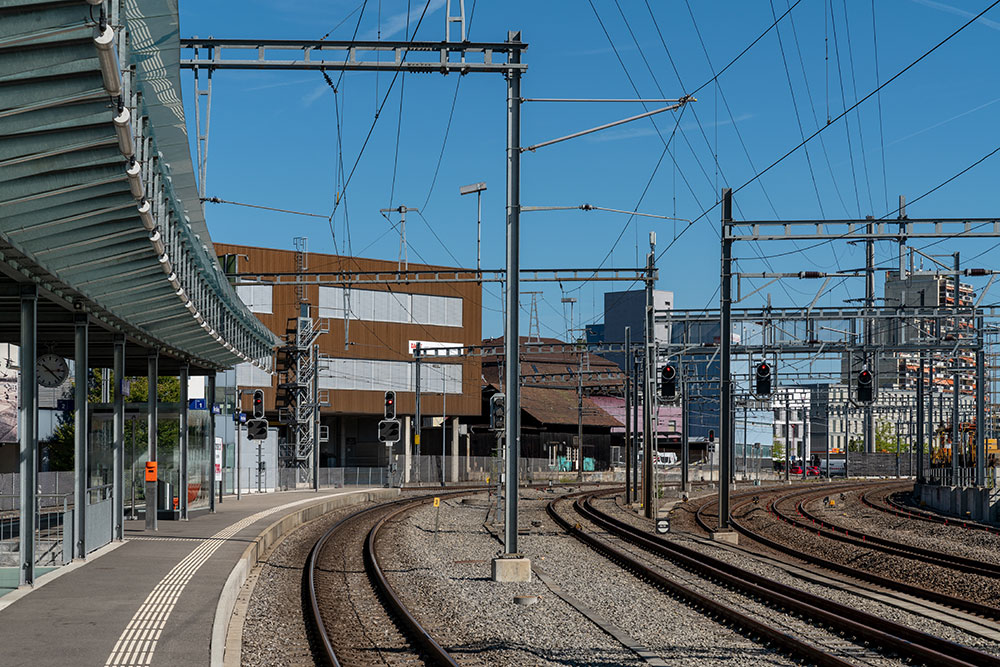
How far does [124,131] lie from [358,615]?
820 cm

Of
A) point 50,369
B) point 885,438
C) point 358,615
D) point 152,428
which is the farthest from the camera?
point 885,438

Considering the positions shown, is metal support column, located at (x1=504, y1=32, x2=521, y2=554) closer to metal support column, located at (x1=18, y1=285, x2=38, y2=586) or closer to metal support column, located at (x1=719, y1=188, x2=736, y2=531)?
metal support column, located at (x1=18, y1=285, x2=38, y2=586)

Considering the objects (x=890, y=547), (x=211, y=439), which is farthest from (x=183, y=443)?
(x=890, y=547)

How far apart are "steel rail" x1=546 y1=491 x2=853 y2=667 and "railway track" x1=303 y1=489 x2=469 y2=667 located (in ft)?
12.2

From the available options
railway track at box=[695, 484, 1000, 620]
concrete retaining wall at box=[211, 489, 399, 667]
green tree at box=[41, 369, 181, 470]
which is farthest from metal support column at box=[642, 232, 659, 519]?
green tree at box=[41, 369, 181, 470]

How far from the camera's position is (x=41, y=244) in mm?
14844

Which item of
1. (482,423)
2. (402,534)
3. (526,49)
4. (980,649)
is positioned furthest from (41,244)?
(482,423)

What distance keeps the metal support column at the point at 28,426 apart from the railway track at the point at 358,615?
3.85 metres

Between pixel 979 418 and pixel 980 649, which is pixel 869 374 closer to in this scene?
pixel 979 418

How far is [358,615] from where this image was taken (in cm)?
1681

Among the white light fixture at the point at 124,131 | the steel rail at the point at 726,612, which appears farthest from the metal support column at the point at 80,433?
the steel rail at the point at 726,612

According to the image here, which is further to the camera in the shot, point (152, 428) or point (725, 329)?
point (725, 329)

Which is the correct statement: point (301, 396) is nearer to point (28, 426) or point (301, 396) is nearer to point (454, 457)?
point (454, 457)

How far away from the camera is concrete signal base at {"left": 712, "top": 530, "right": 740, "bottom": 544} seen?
94.8 ft
